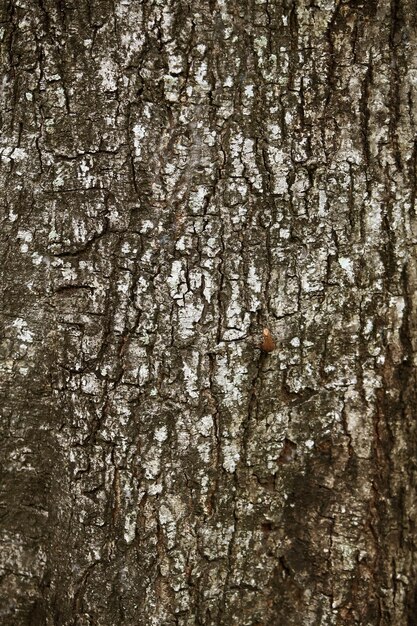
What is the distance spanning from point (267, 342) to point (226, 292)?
0.17 metres

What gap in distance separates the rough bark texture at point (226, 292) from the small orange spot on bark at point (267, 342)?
0.02 meters

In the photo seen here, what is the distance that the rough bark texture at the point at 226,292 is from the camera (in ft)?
5.63

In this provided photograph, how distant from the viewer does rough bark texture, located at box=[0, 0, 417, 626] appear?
1.71 m

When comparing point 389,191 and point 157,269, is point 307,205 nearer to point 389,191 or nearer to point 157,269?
point 389,191

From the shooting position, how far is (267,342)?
1744 millimetres

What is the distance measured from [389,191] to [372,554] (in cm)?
98

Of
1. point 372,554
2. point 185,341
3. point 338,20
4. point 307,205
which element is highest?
point 338,20

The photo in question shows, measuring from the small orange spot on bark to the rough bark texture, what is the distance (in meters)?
0.02

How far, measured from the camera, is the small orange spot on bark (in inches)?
68.7

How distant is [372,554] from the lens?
177 centimetres

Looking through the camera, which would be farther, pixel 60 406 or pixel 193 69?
pixel 60 406

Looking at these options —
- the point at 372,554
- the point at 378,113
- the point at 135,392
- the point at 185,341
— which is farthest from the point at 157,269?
the point at 372,554

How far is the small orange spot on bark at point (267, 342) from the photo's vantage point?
1.75 m

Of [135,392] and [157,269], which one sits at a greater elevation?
[157,269]
